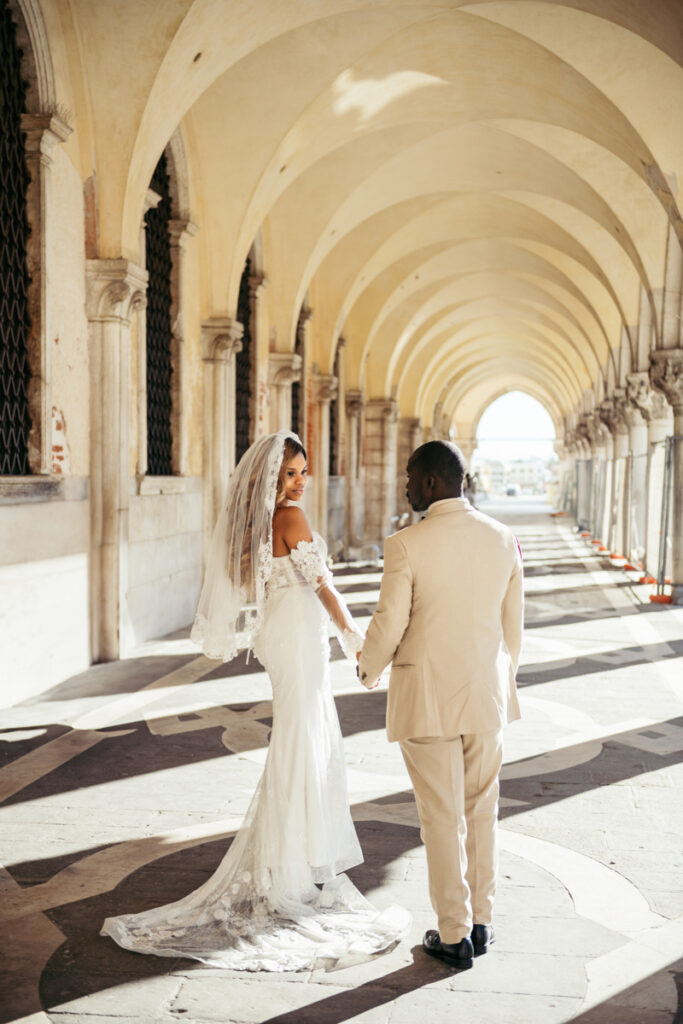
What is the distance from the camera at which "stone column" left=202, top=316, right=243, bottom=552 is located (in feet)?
38.9

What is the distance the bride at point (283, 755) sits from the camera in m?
3.42

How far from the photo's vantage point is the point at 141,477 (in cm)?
964

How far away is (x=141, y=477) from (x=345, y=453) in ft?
40.1

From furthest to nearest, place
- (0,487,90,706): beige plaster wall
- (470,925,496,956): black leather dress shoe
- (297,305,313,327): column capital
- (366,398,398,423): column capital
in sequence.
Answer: (366,398,398,423): column capital → (297,305,313,327): column capital → (0,487,90,706): beige plaster wall → (470,925,496,956): black leather dress shoe

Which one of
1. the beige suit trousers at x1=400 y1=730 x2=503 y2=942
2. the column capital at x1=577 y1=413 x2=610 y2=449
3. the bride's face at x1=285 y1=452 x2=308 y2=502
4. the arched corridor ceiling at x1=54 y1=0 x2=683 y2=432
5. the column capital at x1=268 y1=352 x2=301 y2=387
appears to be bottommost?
the beige suit trousers at x1=400 y1=730 x2=503 y2=942

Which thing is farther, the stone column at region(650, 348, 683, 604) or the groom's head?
the stone column at region(650, 348, 683, 604)

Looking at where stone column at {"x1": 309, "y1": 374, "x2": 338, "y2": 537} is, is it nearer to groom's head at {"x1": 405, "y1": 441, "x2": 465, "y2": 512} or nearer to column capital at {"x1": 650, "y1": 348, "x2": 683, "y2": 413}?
column capital at {"x1": 650, "y1": 348, "x2": 683, "y2": 413}

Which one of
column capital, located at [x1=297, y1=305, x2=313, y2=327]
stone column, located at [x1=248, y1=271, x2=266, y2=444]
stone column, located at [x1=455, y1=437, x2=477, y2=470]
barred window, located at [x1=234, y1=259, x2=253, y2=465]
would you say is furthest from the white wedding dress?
stone column, located at [x1=455, y1=437, x2=477, y2=470]

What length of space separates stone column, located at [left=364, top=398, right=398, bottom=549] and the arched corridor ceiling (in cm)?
448

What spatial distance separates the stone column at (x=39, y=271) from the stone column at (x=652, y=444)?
31.3ft

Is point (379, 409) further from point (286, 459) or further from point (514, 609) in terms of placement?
point (514, 609)

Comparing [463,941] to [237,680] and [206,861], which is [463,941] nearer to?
[206,861]

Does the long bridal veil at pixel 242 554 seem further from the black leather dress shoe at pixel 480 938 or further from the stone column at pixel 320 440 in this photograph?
the stone column at pixel 320 440

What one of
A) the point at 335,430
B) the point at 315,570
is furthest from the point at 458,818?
the point at 335,430
